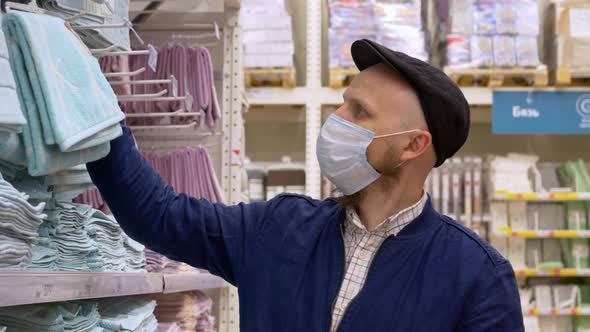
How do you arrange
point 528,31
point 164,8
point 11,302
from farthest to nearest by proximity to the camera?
point 528,31 → point 164,8 → point 11,302

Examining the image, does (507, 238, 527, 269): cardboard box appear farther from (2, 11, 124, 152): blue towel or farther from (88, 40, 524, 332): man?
(2, 11, 124, 152): blue towel

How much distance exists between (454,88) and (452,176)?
3.89 m

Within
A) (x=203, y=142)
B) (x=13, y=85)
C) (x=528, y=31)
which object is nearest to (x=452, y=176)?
(x=528, y=31)

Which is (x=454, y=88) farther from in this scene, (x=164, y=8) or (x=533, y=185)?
(x=533, y=185)

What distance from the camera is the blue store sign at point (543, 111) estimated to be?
561cm

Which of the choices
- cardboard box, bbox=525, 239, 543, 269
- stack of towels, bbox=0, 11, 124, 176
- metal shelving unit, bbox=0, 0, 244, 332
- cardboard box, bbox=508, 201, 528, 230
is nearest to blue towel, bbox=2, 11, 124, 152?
stack of towels, bbox=0, 11, 124, 176

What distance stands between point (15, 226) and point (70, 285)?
0.20 m

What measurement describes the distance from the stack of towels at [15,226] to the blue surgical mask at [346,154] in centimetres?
77

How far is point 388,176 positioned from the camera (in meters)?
→ 1.98

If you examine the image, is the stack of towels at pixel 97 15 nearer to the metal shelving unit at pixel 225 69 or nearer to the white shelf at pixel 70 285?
the white shelf at pixel 70 285

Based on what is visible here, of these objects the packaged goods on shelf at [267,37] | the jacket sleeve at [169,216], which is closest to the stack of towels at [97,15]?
the jacket sleeve at [169,216]

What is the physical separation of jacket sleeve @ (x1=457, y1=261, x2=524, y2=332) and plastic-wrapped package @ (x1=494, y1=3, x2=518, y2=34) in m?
3.95

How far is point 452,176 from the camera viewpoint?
5.71m

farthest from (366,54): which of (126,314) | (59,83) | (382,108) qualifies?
(126,314)
